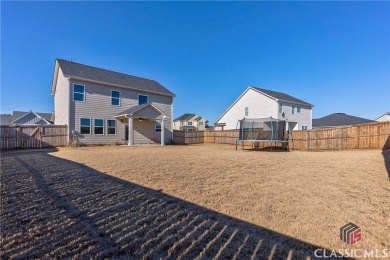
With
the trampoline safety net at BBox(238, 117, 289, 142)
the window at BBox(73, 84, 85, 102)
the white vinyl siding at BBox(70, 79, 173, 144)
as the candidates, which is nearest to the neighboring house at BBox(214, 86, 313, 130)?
the trampoline safety net at BBox(238, 117, 289, 142)

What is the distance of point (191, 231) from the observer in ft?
8.38

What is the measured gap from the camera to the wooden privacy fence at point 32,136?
1250 cm

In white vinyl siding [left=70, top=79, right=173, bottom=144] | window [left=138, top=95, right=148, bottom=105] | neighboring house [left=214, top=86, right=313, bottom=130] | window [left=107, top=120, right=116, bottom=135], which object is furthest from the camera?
neighboring house [left=214, top=86, right=313, bottom=130]

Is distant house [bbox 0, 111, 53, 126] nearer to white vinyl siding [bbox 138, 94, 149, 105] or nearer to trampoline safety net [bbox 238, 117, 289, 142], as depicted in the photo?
white vinyl siding [bbox 138, 94, 149, 105]

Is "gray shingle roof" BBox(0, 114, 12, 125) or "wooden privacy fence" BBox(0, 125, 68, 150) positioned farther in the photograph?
"gray shingle roof" BBox(0, 114, 12, 125)

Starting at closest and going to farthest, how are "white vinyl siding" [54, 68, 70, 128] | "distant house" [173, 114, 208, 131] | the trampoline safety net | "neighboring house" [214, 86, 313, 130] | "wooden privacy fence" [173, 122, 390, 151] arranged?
"wooden privacy fence" [173, 122, 390, 151]
the trampoline safety net
"white vinyl siding" [54, 68, 70, 128]
"neighboring house" [214, 86, 313, 130]
"distant house" [173, 114, 208, 131]

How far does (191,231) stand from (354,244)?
1.96 metres

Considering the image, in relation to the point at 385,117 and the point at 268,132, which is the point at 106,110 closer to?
the point at 268,132

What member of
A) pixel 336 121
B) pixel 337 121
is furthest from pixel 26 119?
pixel 337 121

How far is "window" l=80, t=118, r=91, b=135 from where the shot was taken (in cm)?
1500

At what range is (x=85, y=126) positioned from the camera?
1521 cm

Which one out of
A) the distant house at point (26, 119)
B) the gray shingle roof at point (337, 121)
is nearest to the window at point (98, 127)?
the distant house at point (26, 119)

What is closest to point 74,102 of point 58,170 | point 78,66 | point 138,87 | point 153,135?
point 78,66

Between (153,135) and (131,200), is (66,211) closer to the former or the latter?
(131,200)
